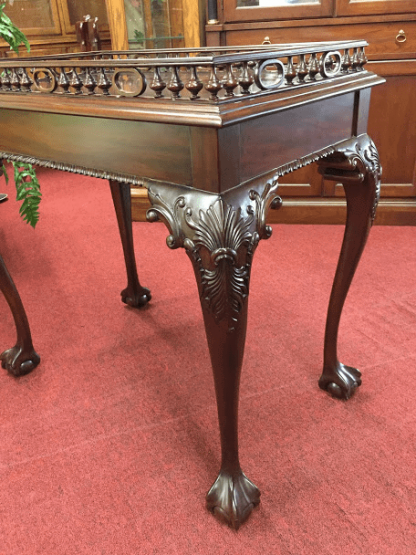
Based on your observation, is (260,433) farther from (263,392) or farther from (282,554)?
(282,554)

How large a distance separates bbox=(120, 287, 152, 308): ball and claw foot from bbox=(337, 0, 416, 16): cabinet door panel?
1.29m

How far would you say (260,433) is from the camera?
3.41ft

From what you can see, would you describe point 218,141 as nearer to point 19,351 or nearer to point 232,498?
point 232,498

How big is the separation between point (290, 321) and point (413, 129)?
108 centimetres

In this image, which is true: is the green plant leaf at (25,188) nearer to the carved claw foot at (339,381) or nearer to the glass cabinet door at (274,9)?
the glass cabinet door at (274,9)

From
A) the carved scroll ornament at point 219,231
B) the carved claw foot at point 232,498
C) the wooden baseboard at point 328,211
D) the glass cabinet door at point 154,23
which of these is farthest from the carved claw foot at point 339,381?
the glass cabinet door at point 154,23

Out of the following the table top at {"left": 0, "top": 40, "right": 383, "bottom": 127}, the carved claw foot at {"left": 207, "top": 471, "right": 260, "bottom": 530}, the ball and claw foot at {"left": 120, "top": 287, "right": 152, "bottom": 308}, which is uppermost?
the table top at {"left": 0, "top": 40, "right": 383, "bottom": 127}

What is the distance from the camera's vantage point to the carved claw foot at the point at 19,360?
125 centimetres

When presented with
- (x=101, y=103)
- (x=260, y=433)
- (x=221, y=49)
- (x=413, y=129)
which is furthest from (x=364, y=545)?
(x=413, y=129)

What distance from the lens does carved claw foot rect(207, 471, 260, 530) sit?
83 centimetres

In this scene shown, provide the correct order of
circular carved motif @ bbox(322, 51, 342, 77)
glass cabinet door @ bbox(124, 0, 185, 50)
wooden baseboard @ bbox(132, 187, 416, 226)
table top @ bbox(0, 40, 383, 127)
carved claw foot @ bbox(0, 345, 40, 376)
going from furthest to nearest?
1. wooden baseboard @ bbox(132, 187, 416, 226)
2. glass cabinet door @ bbox(124, 0, 185, 50)
3. carved claw foot @ bbox(0, 345, 40, 376)
4. circular carved motif @ bbox(322, 51, 342, 77)
5. table top @ bbox(0, 40, 383, 127)

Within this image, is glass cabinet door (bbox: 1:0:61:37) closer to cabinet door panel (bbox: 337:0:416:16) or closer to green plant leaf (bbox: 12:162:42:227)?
green plant leaf (bbox: 12:162:42:227)

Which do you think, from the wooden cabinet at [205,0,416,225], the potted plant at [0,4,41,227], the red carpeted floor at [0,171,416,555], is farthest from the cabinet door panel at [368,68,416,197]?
the potted plant at [0,4,41,227]

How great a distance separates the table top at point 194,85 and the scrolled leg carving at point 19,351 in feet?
1.79
